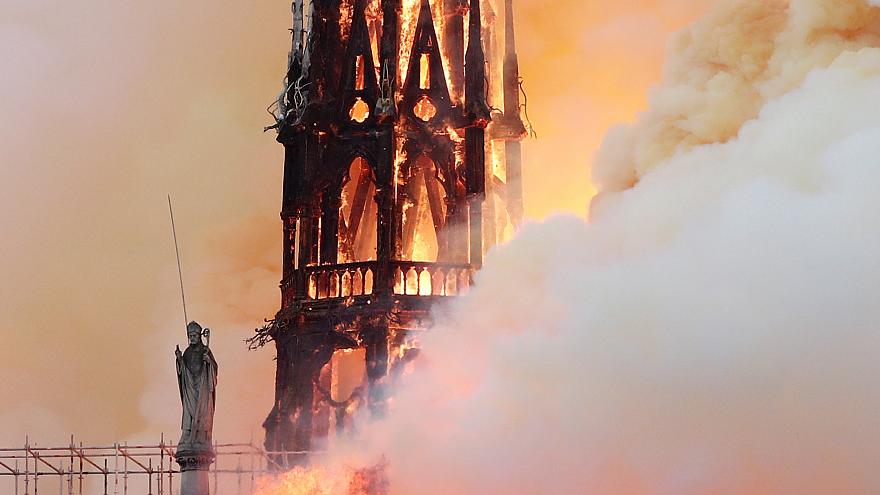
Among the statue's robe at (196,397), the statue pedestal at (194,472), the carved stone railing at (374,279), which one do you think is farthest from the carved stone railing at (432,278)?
the statue pedestal at (194,472)

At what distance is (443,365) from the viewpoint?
176 feet

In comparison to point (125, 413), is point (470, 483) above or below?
below

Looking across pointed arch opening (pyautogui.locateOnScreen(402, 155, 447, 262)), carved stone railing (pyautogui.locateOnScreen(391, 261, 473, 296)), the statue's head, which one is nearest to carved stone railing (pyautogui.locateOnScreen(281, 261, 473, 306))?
carved stone railing (pyautogui.locateOnScreen(391, 261, 473, 296))

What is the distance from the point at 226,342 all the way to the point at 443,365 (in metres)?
13.7

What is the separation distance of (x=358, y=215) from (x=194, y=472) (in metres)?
12.9

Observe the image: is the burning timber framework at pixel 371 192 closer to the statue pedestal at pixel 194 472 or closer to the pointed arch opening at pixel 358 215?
the pointed arch opening at pixel 358 215

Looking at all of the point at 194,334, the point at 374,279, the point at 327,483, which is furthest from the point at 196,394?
the point at 374,279

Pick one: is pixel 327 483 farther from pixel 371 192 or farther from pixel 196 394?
pixel 371 192

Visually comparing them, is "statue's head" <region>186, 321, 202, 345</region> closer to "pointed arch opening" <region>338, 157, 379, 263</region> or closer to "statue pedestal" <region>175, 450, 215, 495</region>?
"statue pedestal" <region>175, 450, 215, 495</region>

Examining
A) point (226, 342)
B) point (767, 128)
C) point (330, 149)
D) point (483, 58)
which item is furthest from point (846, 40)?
point (226, 342)

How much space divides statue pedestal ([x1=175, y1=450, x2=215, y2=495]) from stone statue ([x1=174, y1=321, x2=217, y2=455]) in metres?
0.09

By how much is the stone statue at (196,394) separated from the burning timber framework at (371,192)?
6662 millimetres

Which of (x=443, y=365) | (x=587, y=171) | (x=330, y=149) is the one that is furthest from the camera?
(x=587, y=171)

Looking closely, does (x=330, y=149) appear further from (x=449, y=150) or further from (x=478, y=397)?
Answer: (x=478, y=397)
